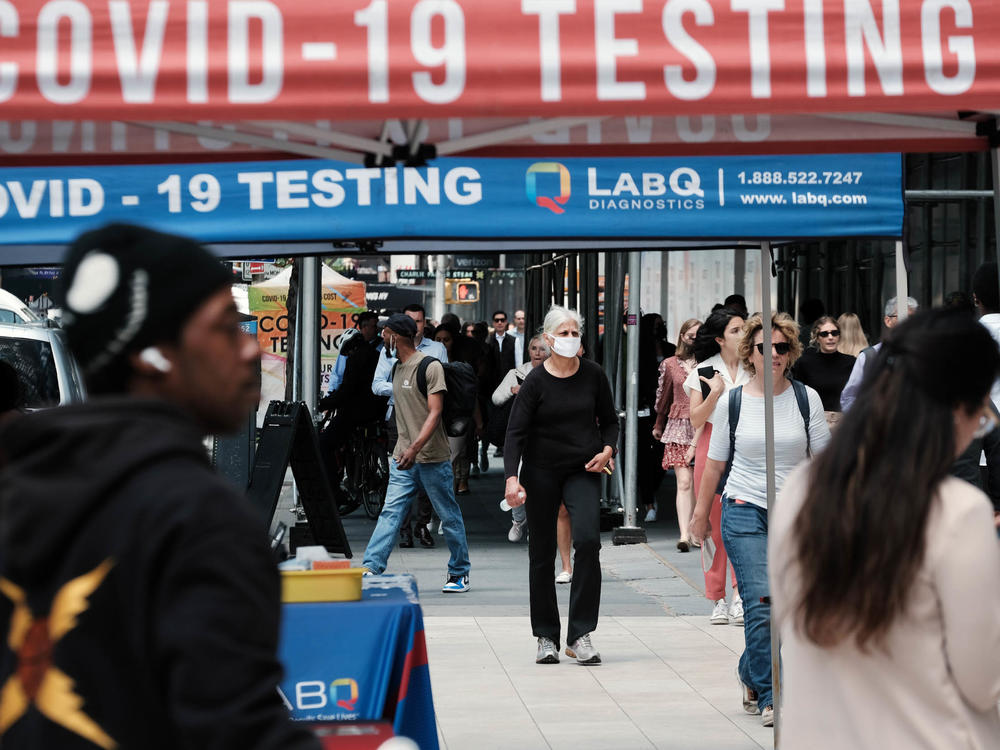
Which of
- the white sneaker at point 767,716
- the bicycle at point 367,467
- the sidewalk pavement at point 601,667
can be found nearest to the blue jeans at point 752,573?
the white sneaker at point 767,716

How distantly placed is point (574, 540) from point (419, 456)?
2.88 meters

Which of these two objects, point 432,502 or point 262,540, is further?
point 432,502

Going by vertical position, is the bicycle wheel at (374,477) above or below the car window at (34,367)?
below

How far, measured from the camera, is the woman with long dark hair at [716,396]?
9586 mm

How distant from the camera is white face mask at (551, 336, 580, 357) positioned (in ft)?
26.9

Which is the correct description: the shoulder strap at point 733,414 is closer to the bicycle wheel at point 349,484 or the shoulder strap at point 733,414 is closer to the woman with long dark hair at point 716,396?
the woman with long dark hair at point 716,396

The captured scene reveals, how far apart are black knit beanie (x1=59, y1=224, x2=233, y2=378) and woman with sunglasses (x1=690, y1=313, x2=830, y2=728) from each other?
5104 mm

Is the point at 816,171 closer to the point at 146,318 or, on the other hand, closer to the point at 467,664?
the point at 467,664

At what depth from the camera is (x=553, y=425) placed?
823 cm

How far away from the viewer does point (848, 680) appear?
2697 mm

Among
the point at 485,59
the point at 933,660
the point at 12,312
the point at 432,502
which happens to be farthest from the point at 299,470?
the point at 12,312

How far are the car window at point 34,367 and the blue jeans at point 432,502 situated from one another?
2536 mm

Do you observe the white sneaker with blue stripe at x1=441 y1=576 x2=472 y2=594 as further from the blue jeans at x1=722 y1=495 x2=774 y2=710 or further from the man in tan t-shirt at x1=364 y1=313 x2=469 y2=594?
the blue jeans at x1=722 y1=495 x2=774 y2=710

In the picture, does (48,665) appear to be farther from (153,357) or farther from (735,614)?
(735,614)
